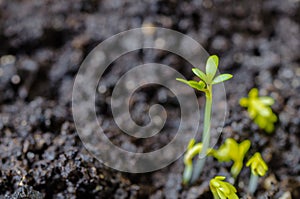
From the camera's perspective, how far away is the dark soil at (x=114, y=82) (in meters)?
1.22

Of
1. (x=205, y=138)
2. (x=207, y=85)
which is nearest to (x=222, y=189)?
(x=205, y=138)

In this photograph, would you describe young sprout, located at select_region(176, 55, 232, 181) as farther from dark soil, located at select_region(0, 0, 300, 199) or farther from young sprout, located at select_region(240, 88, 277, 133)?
young sprout, located at select_region(240, 88, 277, 133)

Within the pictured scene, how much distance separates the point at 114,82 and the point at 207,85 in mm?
483

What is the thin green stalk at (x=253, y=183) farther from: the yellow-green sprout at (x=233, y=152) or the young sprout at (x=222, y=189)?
the young sprout at (x=222, y=189)

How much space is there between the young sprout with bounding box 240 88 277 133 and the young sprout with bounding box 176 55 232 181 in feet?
0.77

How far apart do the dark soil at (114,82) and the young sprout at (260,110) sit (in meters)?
0.03

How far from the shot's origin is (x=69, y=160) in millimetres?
1214

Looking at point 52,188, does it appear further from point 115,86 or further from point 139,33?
point 139,33

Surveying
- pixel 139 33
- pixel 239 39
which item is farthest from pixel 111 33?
pixel 239 39

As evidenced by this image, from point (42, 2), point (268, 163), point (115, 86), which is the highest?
point (42, 2)

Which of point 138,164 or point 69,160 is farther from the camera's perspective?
point 138,164

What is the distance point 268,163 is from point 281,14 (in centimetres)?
72

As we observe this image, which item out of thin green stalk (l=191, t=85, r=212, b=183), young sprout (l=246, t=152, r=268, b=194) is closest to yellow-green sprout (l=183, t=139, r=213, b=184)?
thin green stalk (l=191, t=85, r=212, b=183)

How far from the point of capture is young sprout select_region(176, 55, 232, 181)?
43.1 inches
